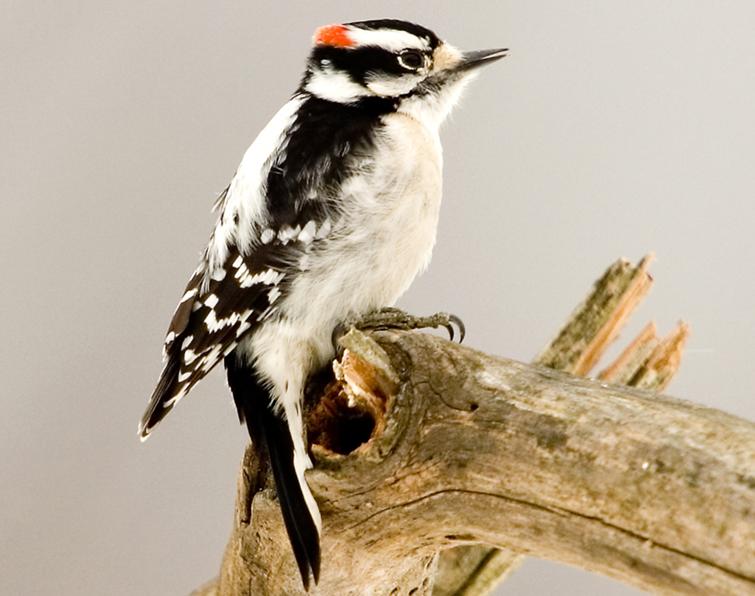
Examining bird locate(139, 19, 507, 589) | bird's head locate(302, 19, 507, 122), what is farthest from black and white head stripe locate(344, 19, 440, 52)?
bird locate(139, 19, 507, 589)

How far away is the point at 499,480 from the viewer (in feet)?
4.63

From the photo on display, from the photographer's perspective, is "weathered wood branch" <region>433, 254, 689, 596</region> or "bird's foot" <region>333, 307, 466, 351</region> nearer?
"bird's foot" <region>333, 307, 466, 351</region>

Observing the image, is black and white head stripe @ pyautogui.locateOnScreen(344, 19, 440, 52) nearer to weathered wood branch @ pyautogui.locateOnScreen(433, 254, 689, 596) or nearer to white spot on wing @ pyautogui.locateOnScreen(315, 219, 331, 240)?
white spot on wing @ pyautogui.locateOnScreen(315, 219, 331, 240)

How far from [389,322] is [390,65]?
0.54 metres

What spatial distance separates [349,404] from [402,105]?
0.65 m

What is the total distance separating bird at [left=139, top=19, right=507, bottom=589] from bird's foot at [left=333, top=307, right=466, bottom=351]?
11mm

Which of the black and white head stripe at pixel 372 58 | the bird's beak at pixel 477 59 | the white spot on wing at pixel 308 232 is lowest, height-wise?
the white spot on wing at pixel 308 232

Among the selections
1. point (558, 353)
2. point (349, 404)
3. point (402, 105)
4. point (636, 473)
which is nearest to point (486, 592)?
point (558, 353)

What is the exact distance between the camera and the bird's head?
A: 190 centimetres

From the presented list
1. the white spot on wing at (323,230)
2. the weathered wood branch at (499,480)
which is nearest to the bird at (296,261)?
the white spot on wing at (323,230)

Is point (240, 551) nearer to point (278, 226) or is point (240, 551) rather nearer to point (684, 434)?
point (278, 226)

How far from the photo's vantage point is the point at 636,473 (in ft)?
4.19

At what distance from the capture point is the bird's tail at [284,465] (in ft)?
5.12

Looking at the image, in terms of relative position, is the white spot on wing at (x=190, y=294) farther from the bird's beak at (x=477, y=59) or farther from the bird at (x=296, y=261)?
the bird's beak at (x=477, y=59)
